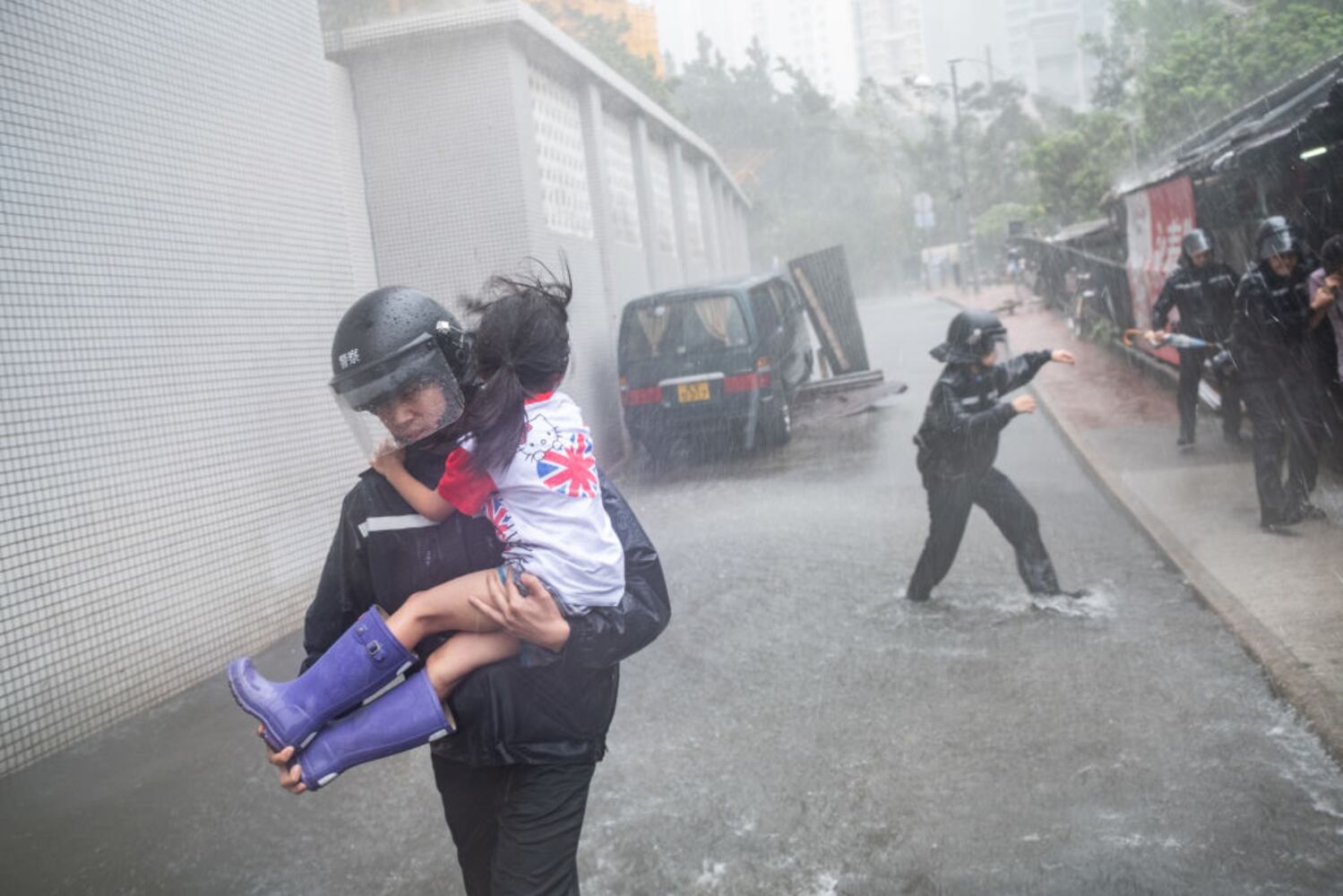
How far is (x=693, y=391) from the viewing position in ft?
38.7

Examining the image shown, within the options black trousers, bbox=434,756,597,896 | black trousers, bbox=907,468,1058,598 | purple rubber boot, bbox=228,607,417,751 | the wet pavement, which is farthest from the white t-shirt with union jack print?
black trousers, bbox=907,468,1058,598

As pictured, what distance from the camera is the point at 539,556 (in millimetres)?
2131

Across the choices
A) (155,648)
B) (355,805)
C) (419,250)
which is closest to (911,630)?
(355,805)

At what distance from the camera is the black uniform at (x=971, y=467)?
5.72 m

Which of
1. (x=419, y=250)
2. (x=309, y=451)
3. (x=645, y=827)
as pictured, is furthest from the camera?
(x=419, y=250)

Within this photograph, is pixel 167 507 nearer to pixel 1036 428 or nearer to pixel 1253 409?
pixel 1253 409

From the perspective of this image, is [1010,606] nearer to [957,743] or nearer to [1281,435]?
[957,743]

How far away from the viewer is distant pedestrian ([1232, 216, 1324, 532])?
6.59m

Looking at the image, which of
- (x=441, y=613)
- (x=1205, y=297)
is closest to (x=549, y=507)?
(x=441, y=613)

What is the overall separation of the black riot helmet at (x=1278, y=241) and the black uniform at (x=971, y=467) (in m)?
2.08

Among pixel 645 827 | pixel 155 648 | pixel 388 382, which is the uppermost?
pixel 388 382

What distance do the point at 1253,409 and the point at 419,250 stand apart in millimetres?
7586

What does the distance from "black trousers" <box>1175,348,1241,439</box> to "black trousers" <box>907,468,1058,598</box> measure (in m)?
4.09

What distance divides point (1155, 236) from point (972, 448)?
330 inches
